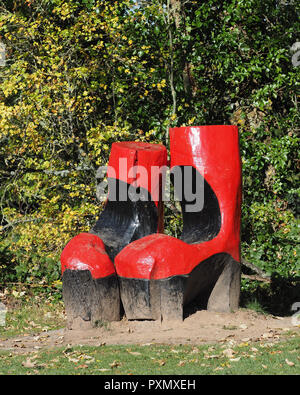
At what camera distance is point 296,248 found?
10438 mm

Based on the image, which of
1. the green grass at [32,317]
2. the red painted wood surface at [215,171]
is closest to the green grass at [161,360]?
the red painted wood surface at [215,171]

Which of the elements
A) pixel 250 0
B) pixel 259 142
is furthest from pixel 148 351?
pixel 250 0

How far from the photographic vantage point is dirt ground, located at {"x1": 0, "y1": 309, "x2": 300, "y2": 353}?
21.4ft

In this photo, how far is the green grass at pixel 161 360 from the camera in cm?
527

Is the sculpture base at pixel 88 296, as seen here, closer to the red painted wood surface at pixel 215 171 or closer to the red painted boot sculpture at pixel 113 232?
the red painted boot sculpture at pixel 113 232

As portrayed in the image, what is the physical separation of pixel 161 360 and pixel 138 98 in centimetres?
627

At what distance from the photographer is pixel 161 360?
5.64 m

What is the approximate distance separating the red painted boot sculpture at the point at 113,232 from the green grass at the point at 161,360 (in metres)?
0.75

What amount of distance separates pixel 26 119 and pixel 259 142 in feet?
13.0

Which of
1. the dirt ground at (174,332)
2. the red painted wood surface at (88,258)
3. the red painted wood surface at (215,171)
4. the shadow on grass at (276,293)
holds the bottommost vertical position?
the shadow on grass at (276,293)

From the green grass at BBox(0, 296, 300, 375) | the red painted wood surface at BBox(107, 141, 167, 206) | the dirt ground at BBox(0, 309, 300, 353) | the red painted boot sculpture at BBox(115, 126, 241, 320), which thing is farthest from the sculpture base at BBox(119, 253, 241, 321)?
the red painted wood surface at BBox(107, 141, 167, 206)

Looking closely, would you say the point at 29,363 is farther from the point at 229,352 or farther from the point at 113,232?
the point at 113,232

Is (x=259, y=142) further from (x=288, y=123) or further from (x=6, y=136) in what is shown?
(x=6, y=136)

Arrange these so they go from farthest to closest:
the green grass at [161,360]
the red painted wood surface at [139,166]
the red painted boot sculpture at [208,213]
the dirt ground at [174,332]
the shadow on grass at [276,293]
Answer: the shadow on grass at [276,293] → the red painted wood surface at [139,166] → the red painted boot sculpture at [208,213] → the dirt ground at [174,332] → the green grass at [161,360]
